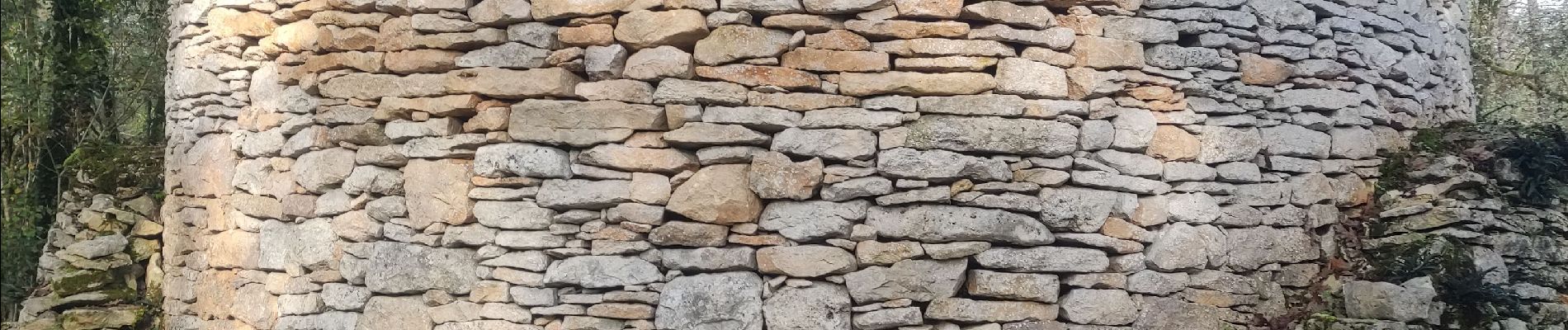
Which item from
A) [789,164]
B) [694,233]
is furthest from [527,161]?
[789,164]

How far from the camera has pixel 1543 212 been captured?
504cm

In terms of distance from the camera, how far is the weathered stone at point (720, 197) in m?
4.12

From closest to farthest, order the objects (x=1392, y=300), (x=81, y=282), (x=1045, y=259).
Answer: (x=1045, y=259)
(x=1392, y=300)
(x=81, y=282)

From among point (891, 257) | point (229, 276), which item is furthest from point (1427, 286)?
point (229, 276)

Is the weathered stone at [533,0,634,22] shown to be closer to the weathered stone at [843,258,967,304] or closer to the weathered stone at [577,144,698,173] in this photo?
the weathered stone at [577,144,698,173]

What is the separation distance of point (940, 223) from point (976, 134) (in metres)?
0.38

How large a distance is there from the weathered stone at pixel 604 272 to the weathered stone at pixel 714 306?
0.15 m

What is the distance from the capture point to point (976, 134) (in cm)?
407

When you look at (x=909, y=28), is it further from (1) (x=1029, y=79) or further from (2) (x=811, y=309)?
(2) (x=811, y=309)

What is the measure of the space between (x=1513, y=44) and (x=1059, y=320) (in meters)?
6.18

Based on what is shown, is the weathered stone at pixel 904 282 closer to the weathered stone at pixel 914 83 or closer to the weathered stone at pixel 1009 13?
the weathered stone at pixel 914 83

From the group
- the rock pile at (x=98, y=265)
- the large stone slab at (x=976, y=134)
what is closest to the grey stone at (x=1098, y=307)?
the large stone slab at (x=976, y=134)

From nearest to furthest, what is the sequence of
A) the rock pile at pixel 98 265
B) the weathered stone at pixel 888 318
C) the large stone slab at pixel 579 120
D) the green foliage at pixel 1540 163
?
the weathered stone at pixel 888 318 < the large stone slab at pixel 579 120 < the green foliage at pixel 1540 163 < the rock pile at pixel 98 265

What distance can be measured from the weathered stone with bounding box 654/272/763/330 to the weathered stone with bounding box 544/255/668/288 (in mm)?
149
